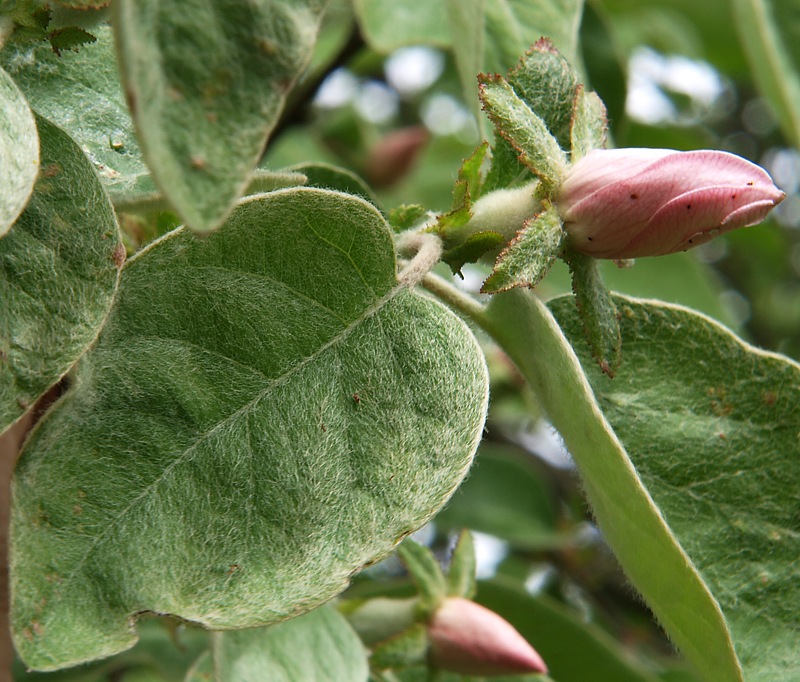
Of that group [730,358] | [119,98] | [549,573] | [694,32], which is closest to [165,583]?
[119,98]

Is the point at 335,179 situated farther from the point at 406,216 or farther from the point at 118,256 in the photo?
the point at 118,256

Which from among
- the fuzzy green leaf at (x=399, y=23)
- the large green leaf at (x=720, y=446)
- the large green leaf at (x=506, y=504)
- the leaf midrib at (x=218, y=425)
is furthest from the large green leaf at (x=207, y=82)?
the large green leaf at (x=506, y=504)

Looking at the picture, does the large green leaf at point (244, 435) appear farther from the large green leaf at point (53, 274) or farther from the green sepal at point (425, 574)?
the green sepal at point (425, 574)

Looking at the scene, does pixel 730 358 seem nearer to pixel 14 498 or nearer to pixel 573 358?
pixel 573 358

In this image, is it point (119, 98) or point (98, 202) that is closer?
point (98, 202)

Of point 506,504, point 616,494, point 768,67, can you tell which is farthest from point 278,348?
point 506,504
